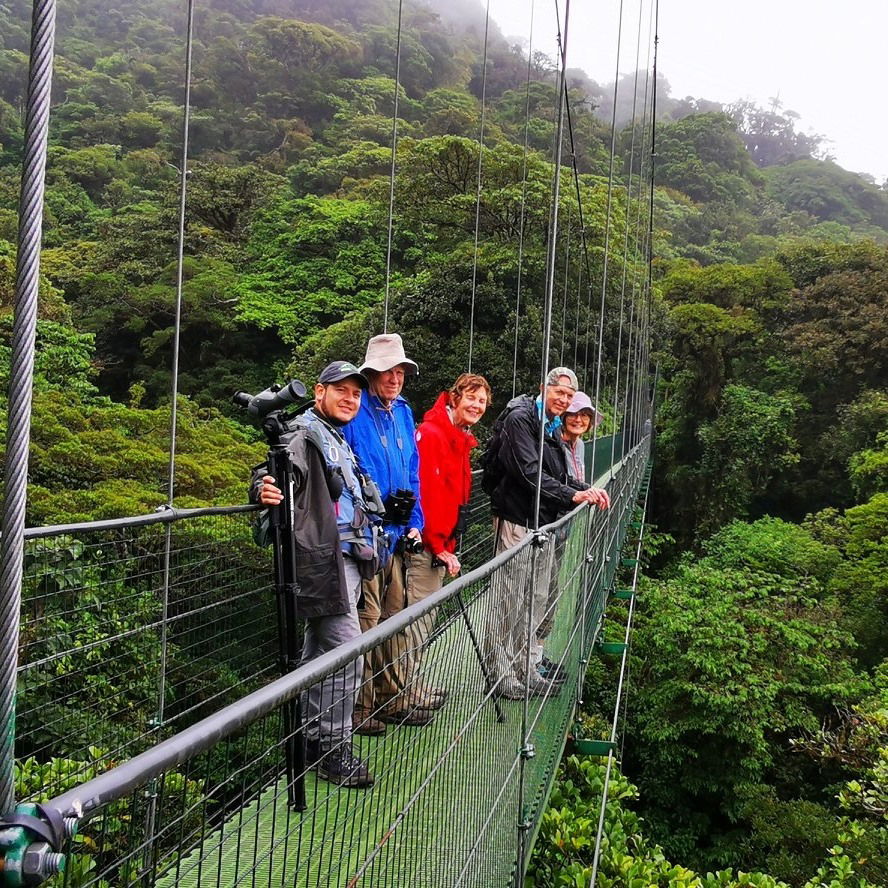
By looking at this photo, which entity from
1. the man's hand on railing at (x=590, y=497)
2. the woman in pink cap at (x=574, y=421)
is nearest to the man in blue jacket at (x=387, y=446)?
the man's hand on railing at (x=590, y=497)

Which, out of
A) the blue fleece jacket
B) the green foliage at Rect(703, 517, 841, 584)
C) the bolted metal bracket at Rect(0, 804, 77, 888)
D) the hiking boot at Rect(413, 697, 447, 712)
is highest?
the blue fleece jacket

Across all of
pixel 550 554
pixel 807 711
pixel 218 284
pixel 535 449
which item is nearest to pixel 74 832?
pixel 550 554

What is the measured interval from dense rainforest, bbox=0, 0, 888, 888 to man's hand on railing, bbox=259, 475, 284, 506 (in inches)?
96.8

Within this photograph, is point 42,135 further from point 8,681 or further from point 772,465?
point 772,465

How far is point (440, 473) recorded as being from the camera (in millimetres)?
2064

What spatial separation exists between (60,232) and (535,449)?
10672mm

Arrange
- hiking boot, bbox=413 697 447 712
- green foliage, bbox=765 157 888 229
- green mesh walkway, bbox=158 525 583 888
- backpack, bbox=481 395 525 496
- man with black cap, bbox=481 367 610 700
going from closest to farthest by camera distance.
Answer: green mesh walkway, bbox=158 525 583 888, hiking boot, bbox=413 697 447 712, man with black cap, bbox=481 367 610 700, backpack, bbox=481 395 525 496, green foliage, bbox=765 157 888 229

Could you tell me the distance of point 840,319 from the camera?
516 inches

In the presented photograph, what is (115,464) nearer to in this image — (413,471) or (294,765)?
(413,471)

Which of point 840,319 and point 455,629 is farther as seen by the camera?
point 840,319

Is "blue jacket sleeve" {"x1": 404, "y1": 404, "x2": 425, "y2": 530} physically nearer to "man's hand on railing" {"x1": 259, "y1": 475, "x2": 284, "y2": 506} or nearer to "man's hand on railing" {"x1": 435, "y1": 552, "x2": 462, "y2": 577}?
"man's hand on railing" {"x1": 435, "y1": 552, "x2": 462, "y2": 577}

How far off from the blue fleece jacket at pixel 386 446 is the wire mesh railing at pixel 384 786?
0.97 feet

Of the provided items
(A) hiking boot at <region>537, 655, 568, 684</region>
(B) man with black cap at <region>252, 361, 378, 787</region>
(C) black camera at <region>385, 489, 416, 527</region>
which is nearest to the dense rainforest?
(A) hiking boot at <region>537, 655, 568, 684</region>

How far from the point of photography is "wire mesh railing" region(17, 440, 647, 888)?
1.84ft
